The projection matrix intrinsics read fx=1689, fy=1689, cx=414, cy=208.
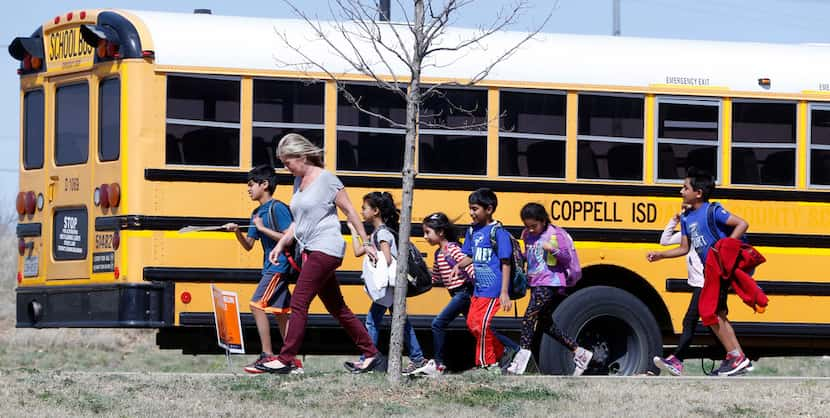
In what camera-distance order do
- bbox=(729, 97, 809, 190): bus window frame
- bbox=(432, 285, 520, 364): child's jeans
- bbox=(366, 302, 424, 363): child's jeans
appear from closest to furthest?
1. bbox=(366, 302, 424, 363): child's jeans
2. bbox=(432, 285, 520, 364): child's jeans
3. bbox=(729, 97, 809, 190): bus window frame

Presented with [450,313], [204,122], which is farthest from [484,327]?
[204,122]

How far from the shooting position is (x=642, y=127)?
37.2ft

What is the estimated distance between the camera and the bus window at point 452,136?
11023 millimetres

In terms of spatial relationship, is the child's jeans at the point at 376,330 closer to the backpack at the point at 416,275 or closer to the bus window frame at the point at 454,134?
the backpack at the point at 416,275

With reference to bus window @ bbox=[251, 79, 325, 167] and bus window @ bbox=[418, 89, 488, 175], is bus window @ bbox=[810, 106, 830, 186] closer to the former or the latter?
bus window @ bbox=[418, 89, 488, 175]

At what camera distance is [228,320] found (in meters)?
10.5

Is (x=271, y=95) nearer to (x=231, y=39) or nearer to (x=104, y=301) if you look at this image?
(x=231, y=39)

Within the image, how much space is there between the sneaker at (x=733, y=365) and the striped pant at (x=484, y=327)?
1.42 m

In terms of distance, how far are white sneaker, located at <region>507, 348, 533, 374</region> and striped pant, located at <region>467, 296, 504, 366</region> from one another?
0.14m

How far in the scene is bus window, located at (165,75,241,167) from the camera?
419 inches

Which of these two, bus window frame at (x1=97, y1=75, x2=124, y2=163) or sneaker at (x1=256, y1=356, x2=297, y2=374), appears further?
bus window frame at (x1=97, y1=75, x2=124, y2=163)

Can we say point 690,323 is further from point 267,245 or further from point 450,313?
point 267,245

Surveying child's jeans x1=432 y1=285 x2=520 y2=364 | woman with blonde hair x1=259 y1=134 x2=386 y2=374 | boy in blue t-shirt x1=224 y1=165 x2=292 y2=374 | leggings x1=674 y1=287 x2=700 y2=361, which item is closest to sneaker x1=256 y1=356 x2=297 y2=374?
woman with blonde hair x1=259 y1=134 x2=386 y2=374

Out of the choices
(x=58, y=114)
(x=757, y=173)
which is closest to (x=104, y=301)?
(x=58, y=114)
